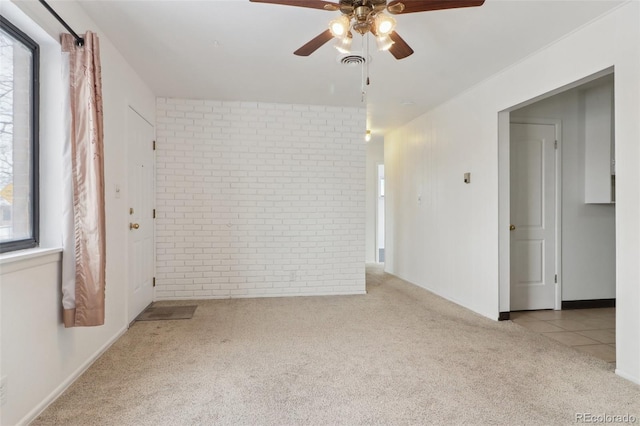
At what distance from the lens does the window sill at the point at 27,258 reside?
1715 mm

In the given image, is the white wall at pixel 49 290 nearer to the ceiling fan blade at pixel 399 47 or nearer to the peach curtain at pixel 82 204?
the peach curtain at pixel 82 204

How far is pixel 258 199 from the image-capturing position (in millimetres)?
4789

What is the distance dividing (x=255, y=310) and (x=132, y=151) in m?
2.14

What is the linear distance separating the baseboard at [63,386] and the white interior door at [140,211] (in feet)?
2.43

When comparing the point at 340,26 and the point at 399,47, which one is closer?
the point at 340,26

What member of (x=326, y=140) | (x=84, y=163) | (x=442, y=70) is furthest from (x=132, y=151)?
(x=442, y=70)

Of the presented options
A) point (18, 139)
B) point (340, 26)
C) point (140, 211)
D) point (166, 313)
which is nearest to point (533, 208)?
point (340, 26)

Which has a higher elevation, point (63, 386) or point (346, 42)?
point (346, 42)

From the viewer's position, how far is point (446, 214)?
4621 millimetres

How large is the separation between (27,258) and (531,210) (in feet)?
15.0

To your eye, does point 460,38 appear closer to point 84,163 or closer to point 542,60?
point 542,60

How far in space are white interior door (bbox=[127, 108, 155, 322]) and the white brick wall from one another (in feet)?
0.83
